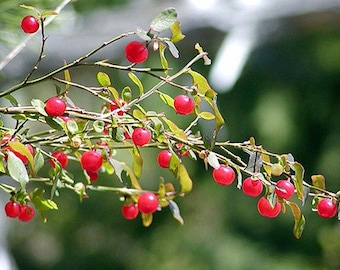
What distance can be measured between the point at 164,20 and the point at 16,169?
0.10 metres

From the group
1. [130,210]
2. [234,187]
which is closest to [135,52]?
[130,210]

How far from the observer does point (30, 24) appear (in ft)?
1.49

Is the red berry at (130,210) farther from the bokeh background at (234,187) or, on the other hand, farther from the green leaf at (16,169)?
the bokeh background at (234,187)

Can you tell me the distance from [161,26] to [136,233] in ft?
8.26

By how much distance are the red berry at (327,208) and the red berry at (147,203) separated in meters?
0.10

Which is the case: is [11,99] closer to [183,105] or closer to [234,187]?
[183,105]

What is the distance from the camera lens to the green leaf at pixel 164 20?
0.42 metres

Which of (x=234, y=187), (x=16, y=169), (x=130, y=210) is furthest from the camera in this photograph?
(x=234, y=187)

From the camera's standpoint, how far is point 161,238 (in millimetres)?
2672

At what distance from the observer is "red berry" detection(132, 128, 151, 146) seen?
0.43 meters

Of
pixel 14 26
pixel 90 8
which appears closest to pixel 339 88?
pixel 90 8

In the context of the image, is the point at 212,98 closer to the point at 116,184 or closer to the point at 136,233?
the point at 116,184

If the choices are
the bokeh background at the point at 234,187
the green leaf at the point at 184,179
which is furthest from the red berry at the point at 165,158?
the bokeh background at the point at 234,187

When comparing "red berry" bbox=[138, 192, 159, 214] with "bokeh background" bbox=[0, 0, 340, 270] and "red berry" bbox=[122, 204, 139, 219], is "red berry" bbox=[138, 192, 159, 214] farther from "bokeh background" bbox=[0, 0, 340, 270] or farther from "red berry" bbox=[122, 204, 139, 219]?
"bokeh background" bbox=[0, 0, 340, 270]
